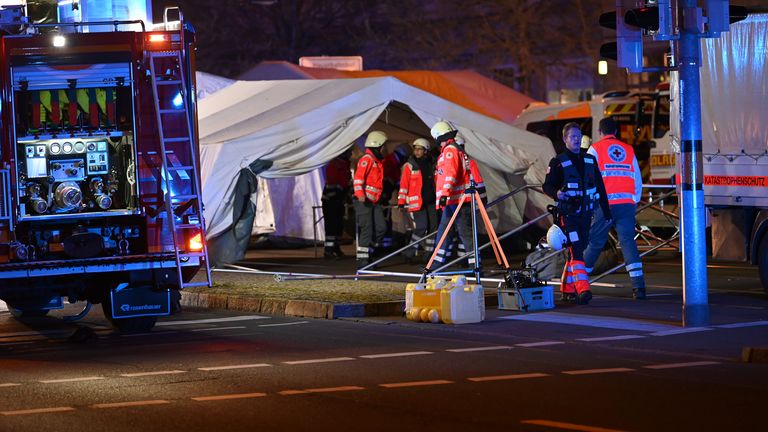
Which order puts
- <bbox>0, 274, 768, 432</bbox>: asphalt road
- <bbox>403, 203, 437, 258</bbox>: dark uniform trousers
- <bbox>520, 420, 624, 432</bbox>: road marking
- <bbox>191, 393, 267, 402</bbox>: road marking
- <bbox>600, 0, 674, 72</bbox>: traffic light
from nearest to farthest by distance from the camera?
<bbox>520, 420, 624, 432</bbox>: road marking < <bbox>0, 274, 768, 432</bbox>: asphalt road < <bbox>191, 393, 267, 402</bbox>: road marking < <bbox>600, 0, 674, 72</bbox>: traffic light < <bbox>403, 203, 437, 258</bbox>: dark uniform trousers

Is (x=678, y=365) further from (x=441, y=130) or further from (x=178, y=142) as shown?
(x=441, y=130)

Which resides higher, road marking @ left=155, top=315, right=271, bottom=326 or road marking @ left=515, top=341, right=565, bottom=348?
road marking @ left=155, top=315, right=271, bottom=326

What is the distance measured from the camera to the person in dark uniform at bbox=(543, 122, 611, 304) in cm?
1431

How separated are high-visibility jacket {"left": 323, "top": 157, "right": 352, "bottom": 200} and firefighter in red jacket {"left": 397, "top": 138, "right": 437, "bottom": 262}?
2062 mm

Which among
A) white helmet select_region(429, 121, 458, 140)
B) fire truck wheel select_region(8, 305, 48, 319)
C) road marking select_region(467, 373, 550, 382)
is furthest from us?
white helmet select_region(429, 121, 458, 140)

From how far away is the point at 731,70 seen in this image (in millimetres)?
15500

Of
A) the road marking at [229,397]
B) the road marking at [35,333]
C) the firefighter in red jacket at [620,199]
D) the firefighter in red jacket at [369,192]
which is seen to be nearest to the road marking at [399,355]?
the road marking at [229,397]

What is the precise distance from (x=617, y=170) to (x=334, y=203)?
8415 mm

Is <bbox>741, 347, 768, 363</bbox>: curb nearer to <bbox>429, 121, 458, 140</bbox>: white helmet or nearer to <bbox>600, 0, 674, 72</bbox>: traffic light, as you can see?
<bbox>600, 0, 674, 72</bbox>: traffic light

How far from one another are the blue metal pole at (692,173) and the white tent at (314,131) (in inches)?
326

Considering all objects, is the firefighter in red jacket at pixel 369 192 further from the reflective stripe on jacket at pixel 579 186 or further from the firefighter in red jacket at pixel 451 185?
the reflective stripe on jacket at pixel 579 186

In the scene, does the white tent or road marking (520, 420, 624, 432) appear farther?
the white tent

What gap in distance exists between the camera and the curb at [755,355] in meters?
10.4

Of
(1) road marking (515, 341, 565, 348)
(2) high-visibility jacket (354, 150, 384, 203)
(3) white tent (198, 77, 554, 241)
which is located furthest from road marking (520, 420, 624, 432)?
(2) high-visibility jacket (354, 150, 384, 203)
